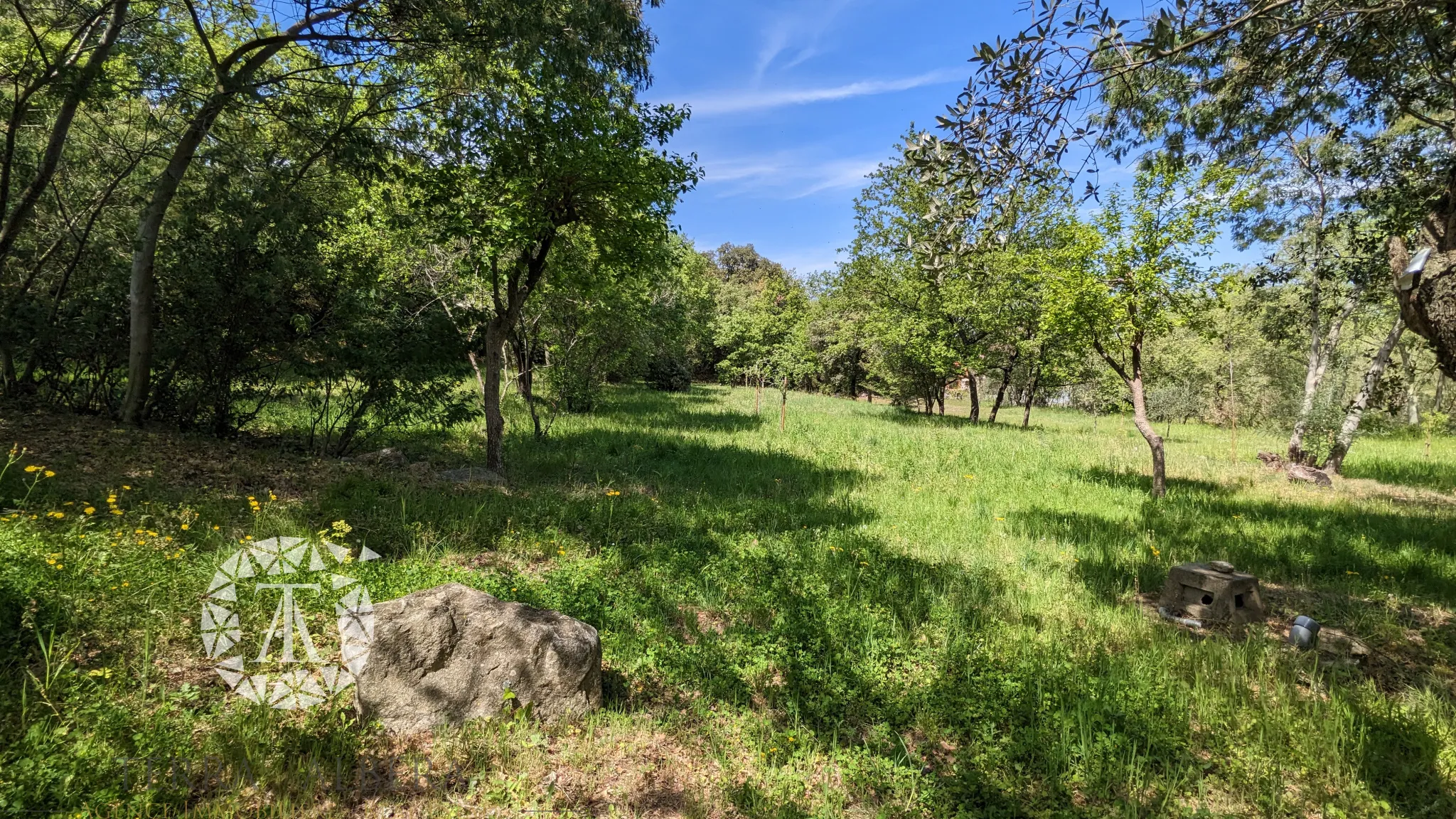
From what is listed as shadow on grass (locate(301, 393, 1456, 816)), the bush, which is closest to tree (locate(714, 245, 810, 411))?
the bush

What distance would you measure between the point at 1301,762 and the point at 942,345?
17080 millimetres

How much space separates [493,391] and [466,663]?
5227mm

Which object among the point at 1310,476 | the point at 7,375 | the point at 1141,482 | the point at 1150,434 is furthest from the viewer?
the point at 1310,476

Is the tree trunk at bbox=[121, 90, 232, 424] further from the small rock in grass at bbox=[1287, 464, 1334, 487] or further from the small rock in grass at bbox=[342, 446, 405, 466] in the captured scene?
the small rock in grass at bbox=[1287, 464, 1334, 487]

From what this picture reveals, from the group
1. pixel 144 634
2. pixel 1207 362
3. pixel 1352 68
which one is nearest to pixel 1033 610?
pixel 1352 68

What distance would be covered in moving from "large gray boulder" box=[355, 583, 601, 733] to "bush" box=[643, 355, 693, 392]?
27078mm

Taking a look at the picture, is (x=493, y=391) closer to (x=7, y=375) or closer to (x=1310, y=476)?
(x=7, y=375)

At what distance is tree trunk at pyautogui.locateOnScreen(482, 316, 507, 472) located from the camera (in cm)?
771

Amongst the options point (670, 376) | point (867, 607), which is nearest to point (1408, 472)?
point (867, 607)

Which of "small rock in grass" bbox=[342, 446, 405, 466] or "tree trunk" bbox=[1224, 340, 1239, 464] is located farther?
"tree trunk" bbox=[1224, 340, 1239, 464]

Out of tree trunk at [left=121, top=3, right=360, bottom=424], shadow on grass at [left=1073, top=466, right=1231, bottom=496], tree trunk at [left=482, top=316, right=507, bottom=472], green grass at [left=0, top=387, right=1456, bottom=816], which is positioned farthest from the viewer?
shadow on grass at [left=1073, top=466, right=1231, bottom=496]

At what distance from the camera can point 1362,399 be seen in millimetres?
10945

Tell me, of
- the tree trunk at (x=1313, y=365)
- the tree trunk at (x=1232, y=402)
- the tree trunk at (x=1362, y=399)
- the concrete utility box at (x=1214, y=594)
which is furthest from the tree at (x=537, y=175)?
the tree trunk at (x=1232, y=402)

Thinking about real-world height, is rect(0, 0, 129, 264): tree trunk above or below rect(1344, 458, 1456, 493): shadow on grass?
above
